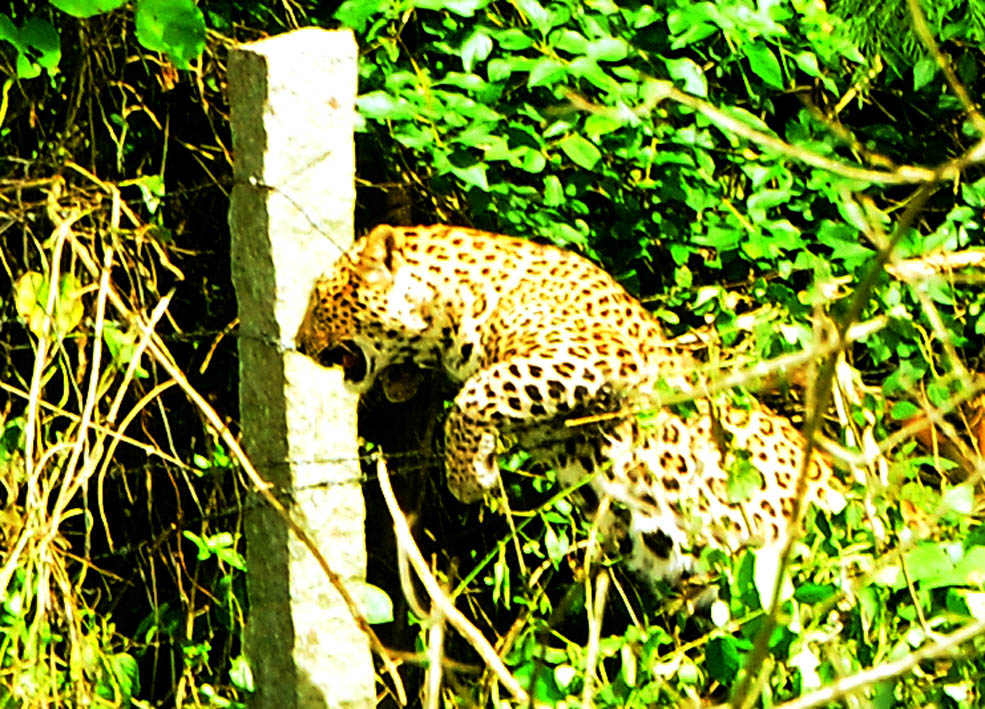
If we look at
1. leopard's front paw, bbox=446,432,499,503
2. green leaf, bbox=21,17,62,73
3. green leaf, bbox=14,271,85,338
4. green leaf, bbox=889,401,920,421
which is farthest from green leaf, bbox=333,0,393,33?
green leaf, bbox=889,401,920,421

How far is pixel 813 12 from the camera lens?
4.15 meters

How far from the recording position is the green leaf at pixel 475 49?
3.75 m

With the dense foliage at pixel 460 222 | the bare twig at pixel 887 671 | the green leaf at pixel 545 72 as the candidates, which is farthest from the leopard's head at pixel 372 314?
the bare twig at pixel 887 671

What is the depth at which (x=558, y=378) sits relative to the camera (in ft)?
11.1

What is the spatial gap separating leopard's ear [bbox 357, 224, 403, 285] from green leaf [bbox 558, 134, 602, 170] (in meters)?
0.43

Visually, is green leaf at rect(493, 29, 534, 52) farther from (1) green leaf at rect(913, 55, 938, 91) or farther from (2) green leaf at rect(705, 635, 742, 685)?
(2) green leaf at rect(705, 635, 742, 685)

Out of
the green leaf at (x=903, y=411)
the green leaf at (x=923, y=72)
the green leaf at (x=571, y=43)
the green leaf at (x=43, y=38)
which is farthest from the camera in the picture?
the green leaf at (x=923, y=72)

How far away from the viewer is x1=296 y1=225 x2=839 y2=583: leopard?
335cm

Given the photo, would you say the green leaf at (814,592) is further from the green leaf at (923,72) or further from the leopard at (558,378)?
the green leaf at (923,72)

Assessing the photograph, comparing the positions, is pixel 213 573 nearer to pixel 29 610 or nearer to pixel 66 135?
pixel 29 610

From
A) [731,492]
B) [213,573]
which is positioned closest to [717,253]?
[213,573]

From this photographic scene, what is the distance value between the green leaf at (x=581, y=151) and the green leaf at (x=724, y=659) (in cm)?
135

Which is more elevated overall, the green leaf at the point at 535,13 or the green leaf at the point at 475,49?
the green leaf at the point at 535,13

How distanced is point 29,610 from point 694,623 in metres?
1.45
